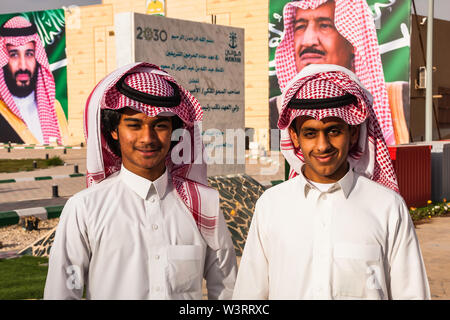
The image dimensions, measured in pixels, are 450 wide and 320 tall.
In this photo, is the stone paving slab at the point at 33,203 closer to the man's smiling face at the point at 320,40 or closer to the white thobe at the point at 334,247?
the white thobe at the point at 334,247

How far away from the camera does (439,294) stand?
21.5 ft

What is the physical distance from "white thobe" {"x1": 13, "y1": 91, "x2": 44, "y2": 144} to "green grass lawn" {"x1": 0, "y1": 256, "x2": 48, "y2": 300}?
31438mm

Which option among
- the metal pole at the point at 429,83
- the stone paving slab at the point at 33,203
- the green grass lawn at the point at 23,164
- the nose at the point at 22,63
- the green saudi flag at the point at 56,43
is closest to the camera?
the stone paving slab at the point at 33,203

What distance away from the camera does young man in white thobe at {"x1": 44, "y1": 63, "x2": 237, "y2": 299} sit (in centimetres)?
263

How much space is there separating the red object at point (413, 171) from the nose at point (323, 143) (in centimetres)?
958

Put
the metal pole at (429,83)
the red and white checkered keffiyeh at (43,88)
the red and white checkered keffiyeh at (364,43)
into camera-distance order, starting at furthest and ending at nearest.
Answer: the red and white checkered keffiyeh at (43,88), the red and white checkered keffiyeh at (364,43), the metal pole at (429,83)

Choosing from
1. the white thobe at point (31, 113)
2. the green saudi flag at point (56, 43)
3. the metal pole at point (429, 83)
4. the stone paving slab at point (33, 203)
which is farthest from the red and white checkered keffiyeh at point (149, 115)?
the white thobe at point (31, 113)

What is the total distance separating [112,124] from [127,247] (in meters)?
0.60

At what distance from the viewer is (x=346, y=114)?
2773 millimetres

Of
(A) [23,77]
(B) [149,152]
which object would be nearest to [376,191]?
(B) [149,152]

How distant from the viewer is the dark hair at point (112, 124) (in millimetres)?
2803

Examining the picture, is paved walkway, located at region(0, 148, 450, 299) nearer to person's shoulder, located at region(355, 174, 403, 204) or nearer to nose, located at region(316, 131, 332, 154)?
person's shoulder, located at region(355, 174, 403, 204)

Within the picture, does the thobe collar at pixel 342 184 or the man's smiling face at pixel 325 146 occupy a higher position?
the man's smiling face at pixel 325 146

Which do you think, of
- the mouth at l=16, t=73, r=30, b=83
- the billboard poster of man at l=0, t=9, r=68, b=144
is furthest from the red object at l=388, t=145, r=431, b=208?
the mouth at l=16, t=73, r=30, b=83
